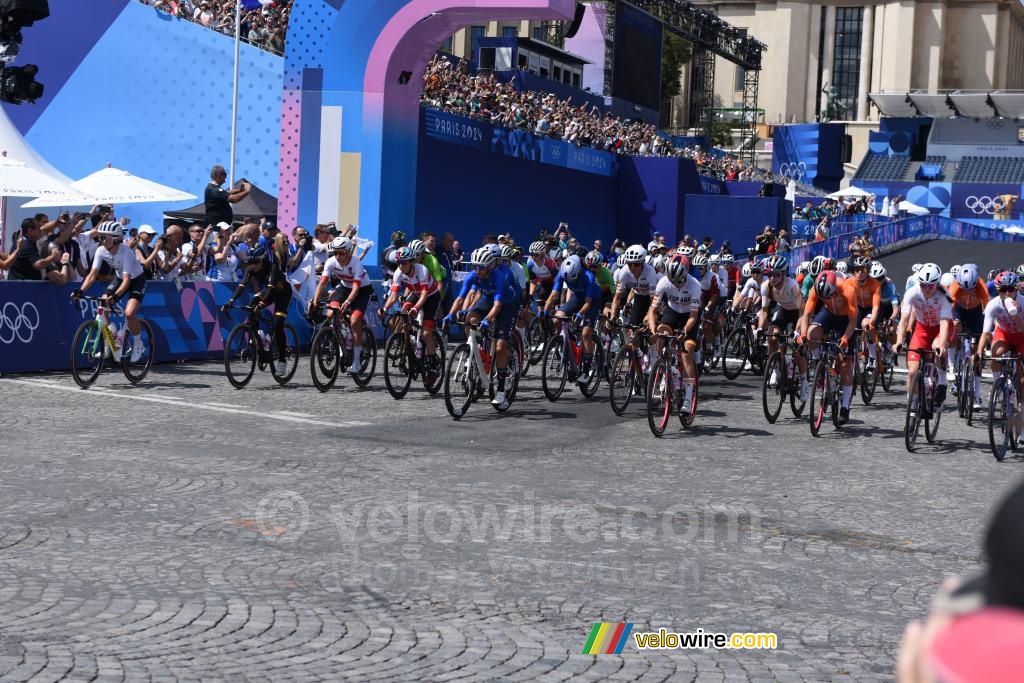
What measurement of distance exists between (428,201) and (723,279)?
12166mm

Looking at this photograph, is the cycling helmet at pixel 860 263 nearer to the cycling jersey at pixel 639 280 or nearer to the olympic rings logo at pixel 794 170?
the cycling jersey at pixel 639 280

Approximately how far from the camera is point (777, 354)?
15008 millimetres

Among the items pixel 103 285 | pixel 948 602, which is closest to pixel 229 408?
pixel 103 285

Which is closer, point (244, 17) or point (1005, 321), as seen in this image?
point (1005, 321)

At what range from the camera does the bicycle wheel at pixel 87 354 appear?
49.5ft

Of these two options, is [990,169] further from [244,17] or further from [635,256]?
[635,256]

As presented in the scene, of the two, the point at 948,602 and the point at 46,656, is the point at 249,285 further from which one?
the point at 948,602

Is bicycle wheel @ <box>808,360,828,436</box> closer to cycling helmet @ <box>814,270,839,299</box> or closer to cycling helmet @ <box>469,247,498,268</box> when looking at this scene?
cycling helmet @ <box>814,270,839,299</box>

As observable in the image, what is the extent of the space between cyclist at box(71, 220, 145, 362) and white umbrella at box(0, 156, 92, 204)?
4.24m

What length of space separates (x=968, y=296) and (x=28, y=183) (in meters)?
13.3

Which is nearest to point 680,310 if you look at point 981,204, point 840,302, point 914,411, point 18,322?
point 840,302

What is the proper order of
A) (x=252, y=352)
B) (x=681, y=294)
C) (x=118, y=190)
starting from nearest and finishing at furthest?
(x=681, y=294), (x=252, y=352), (x=118, y=190)

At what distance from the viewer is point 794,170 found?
82.6m

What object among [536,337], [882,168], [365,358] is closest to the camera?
[365,358]
